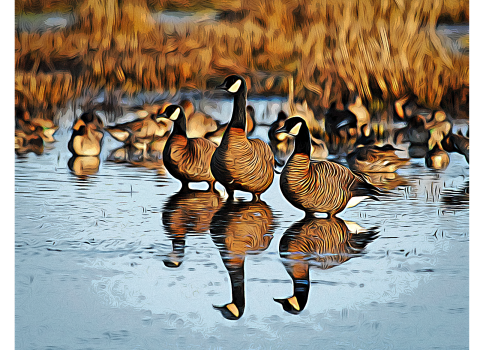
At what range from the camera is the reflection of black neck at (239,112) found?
4535 millimetres

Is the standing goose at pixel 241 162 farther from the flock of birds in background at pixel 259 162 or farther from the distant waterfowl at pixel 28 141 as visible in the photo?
the distant waterfowl at pixel 28 141

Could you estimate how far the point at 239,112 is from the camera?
462cm

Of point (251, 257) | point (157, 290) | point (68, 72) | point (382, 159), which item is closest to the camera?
point (157, 290)

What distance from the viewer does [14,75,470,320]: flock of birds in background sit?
3.44m

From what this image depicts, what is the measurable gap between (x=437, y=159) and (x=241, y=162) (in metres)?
2.33

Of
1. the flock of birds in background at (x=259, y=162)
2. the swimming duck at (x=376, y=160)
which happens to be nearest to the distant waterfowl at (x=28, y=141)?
the flock of birds in background at (x=259, y=162)

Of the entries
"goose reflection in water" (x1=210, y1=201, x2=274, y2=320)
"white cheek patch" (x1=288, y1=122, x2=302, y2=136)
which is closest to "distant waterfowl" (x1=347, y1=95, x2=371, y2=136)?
"goose reflection in water" (x1=210, y1=201, x2=274, y2=320)

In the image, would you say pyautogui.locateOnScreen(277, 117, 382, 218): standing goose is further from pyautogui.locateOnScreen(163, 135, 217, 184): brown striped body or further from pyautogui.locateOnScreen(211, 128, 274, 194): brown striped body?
pyautogui.locateOnScreen(163, 135, 217, 184): brown striped body

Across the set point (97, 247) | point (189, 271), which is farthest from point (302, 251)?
point (97, 247)

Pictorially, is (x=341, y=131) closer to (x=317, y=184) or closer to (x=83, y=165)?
(x=83, y=165)

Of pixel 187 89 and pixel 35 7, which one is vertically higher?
pixel 35 7

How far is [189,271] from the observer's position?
310 centimetres

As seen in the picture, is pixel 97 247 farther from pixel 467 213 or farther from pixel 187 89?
pixel 187 89

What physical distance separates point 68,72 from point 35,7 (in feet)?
3.90
